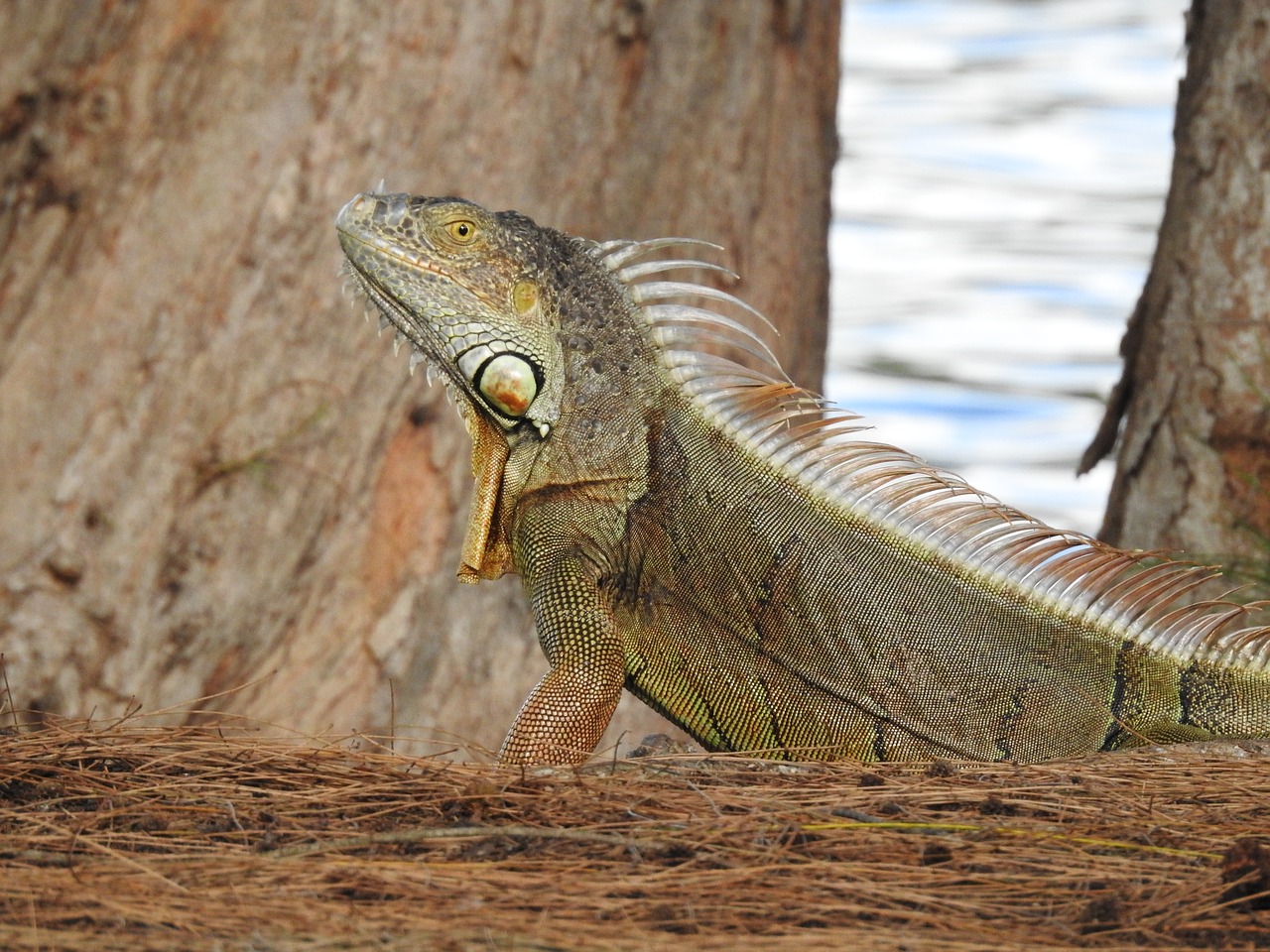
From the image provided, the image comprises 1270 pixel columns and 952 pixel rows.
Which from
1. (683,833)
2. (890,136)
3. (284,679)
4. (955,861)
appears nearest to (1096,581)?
(955,861)

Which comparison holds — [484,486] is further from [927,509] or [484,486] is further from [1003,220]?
[1003,220]

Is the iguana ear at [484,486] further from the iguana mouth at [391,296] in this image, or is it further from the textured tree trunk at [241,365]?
the textured tree trunk at [241,365]

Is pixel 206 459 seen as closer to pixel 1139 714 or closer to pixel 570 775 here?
pixel 570 775

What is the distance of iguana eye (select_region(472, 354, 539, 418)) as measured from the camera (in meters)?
4.89

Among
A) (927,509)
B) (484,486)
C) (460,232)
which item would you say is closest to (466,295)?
(460,232)

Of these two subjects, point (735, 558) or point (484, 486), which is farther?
point (484, 486)

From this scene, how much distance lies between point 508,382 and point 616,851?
1890 mm

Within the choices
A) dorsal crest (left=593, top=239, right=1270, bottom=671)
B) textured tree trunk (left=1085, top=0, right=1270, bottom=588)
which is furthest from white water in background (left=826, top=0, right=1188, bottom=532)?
dorsal crest (left=593, top=239, right=1270, bottom=671)

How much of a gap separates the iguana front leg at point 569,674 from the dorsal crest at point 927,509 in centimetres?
75

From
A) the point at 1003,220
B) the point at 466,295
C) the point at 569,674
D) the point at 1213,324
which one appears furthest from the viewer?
the point at 1003,220

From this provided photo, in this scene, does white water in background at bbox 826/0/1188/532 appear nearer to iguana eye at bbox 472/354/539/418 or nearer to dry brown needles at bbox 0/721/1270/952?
iguana eye at bbox 472/354/539/418

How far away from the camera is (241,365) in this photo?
7.48 m

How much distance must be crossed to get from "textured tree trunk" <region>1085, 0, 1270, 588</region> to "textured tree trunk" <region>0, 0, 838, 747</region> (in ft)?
10.1

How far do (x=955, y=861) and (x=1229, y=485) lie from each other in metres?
3.71
